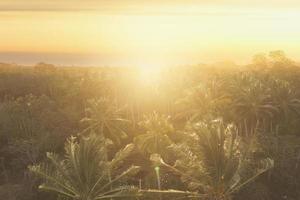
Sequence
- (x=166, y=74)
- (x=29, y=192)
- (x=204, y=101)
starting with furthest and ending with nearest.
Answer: (x=166, y=74) < (x=204, y=101) < (x=29, y=192)

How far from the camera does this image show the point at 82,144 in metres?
37.5

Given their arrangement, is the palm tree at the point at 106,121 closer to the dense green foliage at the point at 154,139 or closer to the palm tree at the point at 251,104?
the dense green foliage at the point at 154,139

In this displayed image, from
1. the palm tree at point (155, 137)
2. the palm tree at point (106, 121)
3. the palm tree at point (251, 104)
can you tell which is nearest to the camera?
the palm tree at point (155, 137)

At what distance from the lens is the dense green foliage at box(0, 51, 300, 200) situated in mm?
36812

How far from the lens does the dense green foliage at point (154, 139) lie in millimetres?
36812

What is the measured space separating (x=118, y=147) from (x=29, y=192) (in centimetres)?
1754

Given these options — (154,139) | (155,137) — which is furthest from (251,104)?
(154,139)

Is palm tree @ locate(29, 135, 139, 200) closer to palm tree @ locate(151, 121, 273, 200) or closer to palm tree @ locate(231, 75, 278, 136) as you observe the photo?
palm tree @ locate(151, 121, 273, 200)

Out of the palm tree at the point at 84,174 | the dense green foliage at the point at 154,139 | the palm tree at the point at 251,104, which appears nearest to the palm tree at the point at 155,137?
the dense green foliage at the point at 154,139

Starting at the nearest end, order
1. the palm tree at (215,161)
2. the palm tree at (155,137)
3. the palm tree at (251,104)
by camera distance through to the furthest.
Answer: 1. the palm tree at (215,161)
2. the palm tree at (155,137)
3. the palm tree at (251,104)

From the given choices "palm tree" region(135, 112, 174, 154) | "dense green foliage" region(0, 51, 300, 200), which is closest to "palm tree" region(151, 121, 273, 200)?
"dense green foliage" region(0, 51, 300, 200)

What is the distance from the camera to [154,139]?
5622 centimetres

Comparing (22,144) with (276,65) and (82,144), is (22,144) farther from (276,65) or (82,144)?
(276,65)

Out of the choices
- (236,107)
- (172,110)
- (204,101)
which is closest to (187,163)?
(204,101)
